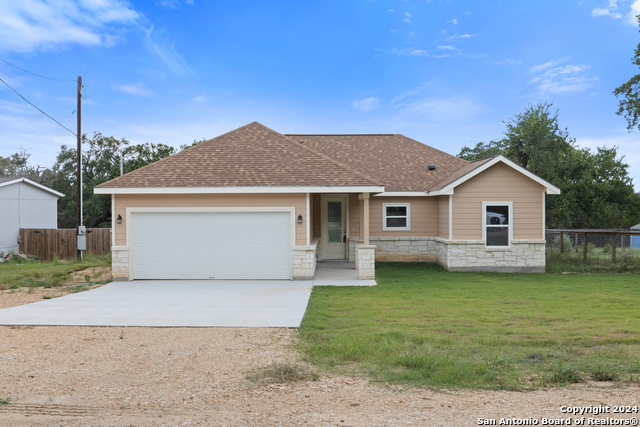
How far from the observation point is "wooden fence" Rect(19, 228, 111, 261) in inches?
802

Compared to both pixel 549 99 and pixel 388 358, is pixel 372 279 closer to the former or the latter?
pixel 388 358

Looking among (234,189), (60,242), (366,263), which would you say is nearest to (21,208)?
(60,242)

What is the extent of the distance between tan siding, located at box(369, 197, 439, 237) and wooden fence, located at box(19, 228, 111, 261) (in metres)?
11.8

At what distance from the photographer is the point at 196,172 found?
1357 cm

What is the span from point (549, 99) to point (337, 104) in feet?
51.0

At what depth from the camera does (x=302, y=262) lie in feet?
43.1

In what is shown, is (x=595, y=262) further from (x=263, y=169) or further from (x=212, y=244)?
(x=212, y=244)

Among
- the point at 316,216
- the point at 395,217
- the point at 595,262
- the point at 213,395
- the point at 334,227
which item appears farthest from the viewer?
the point at 334,227

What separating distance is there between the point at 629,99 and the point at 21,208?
29.0 meters

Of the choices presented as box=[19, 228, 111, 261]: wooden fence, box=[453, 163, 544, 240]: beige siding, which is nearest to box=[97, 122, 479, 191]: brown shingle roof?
box=[453, 163, 544, 240]: beige siding

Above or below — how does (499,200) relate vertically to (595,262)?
above

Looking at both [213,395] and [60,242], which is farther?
[60,242]

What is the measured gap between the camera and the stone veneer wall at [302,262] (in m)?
13.1

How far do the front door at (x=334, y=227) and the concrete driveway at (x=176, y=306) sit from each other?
5443mm
